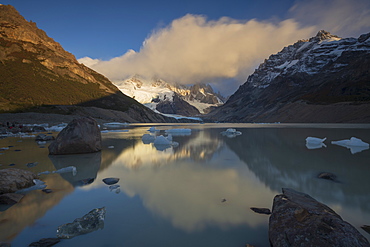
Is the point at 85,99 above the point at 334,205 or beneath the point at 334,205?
above

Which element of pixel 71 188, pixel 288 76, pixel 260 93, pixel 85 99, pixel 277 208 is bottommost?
pixel 71 188

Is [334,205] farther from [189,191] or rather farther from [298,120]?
[298,120]

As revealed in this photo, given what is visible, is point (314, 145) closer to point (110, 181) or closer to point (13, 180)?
point (110, 181)

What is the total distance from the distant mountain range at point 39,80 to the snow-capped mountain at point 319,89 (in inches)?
2954

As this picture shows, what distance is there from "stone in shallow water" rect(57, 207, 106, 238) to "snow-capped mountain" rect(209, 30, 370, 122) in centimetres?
7720

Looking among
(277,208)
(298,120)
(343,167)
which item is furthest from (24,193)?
(298,120)

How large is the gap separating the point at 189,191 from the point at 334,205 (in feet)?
10.9

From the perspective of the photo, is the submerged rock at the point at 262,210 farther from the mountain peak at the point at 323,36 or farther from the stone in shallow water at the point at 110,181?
the mountain peak at the point at 323,36

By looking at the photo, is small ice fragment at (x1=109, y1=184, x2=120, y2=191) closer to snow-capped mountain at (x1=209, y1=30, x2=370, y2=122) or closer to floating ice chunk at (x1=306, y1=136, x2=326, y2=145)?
floating ice chunk at (x1=306, y1=136, x2=326, y2=145)

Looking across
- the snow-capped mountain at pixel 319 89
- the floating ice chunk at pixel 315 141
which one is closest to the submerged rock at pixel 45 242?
the floating ice chunk at pixel 315 141

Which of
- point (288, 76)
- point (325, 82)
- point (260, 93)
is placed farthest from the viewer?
point (260, 93)

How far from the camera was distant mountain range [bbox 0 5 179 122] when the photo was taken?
7200cm

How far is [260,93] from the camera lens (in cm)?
16150

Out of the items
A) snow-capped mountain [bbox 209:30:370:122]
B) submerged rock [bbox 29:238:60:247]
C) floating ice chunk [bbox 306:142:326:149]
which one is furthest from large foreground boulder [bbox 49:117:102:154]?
snow-capped mountain [bbox 209:30:370:122]
